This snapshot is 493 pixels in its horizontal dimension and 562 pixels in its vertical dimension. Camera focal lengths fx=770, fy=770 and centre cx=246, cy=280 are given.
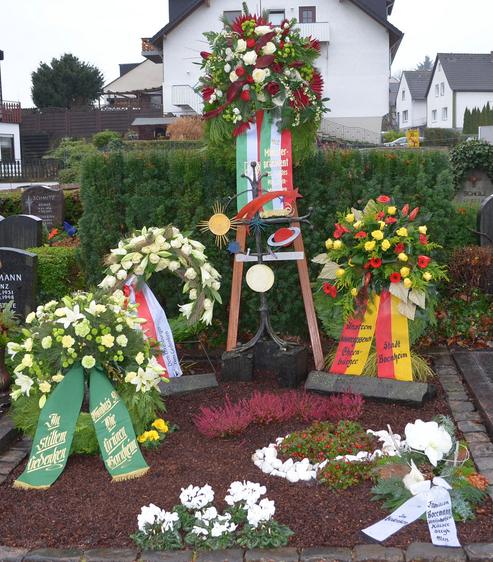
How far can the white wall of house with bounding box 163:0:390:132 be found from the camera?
115 feet

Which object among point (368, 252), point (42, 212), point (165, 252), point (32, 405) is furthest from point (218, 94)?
point (42, 212)

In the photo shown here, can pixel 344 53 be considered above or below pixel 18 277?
above

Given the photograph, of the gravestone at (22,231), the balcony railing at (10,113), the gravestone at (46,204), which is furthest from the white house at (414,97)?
the gravestone at (22,231)

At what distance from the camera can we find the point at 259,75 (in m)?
6.47

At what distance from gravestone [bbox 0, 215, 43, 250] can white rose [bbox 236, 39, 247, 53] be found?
204 inches

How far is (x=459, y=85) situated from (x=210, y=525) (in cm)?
5796

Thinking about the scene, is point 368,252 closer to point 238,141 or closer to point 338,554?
point 238,141

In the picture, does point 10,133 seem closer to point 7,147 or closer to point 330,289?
point 7,147

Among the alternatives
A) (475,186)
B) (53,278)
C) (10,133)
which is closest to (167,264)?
(53,278)

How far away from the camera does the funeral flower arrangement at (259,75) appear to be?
255 inches

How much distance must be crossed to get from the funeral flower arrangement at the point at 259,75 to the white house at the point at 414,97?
62.2 meters

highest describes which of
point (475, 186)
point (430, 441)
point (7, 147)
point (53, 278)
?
point (7, 147)

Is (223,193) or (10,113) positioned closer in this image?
(223,193)

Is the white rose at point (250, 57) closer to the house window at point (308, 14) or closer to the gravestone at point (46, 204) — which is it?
the gravestone at point (46, 204)
